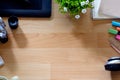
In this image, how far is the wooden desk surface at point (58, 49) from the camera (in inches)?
46.8

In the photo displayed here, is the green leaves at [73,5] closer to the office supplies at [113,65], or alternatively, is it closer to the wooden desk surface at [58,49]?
the wooden desk surface at [58,49]

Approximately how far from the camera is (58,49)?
3.98 feet

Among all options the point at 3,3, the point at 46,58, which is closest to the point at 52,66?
the point at 46,58

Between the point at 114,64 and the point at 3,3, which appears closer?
the point at 114,64

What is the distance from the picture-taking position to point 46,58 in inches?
47.4

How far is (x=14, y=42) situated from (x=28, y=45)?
68mm

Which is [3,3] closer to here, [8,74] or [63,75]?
[8,74]

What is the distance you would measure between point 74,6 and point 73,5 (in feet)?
0.03

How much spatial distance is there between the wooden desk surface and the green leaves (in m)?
0.06

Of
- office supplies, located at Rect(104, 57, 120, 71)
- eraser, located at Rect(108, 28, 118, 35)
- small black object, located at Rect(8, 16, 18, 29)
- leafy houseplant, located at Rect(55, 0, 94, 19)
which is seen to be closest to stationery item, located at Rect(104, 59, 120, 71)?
office supplies, located at Rect(104, 57, 120, 71)

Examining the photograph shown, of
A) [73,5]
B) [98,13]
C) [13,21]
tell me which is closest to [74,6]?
[73,5]

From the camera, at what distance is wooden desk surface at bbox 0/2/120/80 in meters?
1.19

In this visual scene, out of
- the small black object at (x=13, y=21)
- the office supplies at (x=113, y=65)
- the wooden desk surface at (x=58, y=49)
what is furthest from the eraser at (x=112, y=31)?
the small black object at (x=13, y=21)

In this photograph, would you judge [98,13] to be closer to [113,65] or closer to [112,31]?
[112,31]
